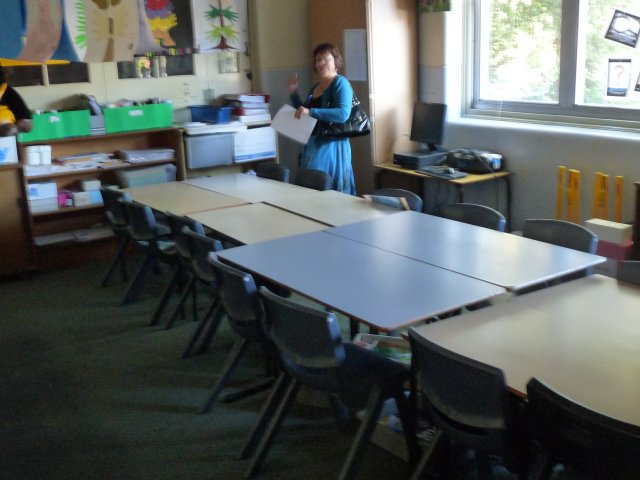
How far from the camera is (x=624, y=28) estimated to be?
17.0ft

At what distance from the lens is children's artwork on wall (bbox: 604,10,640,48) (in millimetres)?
5105

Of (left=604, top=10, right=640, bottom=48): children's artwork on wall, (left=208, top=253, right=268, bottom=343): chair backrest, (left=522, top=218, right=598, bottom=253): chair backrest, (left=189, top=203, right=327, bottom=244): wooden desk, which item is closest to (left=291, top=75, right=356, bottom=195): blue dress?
(left=189, top=203, right=327, bottom=244): wooden desk

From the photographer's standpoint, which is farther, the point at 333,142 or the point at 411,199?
the point at 333,142

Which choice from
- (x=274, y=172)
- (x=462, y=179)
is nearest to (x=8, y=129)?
(x=274, y=172)

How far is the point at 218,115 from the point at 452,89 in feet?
6.63

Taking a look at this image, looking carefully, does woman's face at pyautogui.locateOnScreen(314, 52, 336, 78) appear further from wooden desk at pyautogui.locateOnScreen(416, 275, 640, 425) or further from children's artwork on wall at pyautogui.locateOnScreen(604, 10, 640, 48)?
wooden desk at pyautogui.locateOnScreen(416, 275, 640, 425)

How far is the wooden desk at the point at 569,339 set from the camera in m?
2.20

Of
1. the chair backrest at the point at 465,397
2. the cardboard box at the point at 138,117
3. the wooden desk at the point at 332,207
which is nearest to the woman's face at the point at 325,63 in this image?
the wooden desk at the point at 332,207

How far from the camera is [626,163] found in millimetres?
5086

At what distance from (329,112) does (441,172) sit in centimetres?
105

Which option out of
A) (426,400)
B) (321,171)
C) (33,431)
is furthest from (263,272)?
(321,171)

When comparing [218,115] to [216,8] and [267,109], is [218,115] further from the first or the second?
[216,8]

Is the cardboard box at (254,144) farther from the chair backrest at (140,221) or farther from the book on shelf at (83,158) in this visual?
the chair backrest at (140,221)

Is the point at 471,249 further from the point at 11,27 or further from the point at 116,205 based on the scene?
the point at 11,27
